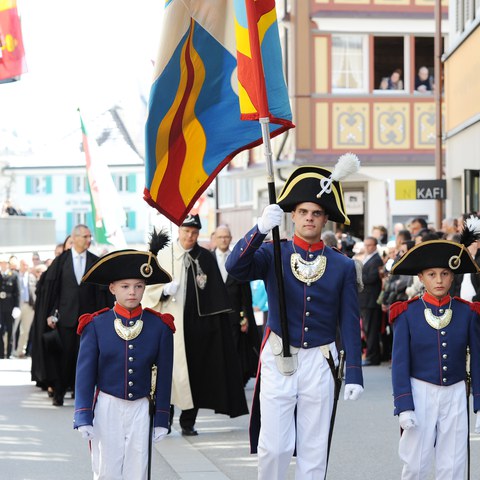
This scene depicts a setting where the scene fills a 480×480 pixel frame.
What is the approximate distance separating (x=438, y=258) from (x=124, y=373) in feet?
5.91

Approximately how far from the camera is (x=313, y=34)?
101 ft

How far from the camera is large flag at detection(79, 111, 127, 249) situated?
20.5m

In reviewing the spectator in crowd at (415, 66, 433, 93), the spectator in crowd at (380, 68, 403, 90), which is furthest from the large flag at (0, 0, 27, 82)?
the spectator in crowd at (415, 66, 433, 93)

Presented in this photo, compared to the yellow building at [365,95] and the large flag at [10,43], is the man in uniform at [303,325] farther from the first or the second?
the yellow building at [365,95]

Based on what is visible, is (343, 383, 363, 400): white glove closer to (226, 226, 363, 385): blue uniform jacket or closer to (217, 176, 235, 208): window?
(226, 226, 363, 385): blue uniform jacket

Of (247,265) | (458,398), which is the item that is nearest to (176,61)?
(247,265)

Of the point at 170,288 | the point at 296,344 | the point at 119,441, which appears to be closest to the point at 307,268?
the point at 296,344

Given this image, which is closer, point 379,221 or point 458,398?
point 458,398

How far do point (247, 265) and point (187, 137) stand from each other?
5.95ft

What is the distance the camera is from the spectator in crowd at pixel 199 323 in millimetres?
11336

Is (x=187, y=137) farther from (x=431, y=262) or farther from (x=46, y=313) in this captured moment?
(x=46, y=313)

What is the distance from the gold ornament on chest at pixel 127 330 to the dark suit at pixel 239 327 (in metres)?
6.88

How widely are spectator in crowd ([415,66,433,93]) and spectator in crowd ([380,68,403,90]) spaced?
0.41 meters

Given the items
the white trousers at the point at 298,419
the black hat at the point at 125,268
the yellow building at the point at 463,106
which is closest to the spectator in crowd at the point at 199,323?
the black hat at the point at 125,268
